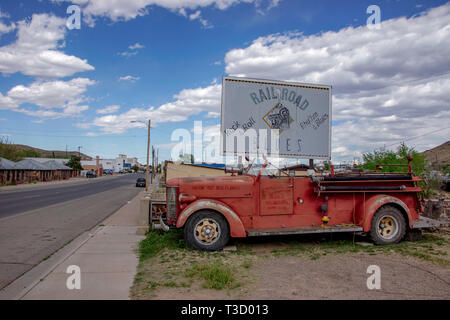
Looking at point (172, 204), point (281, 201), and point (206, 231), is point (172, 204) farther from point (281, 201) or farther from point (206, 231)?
point (281, 201)

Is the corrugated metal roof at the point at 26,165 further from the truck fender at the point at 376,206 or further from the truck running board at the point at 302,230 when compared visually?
the truck fender at the point at 376,206

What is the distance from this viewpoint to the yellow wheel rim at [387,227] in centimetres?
741

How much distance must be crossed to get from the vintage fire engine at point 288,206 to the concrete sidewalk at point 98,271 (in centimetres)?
120

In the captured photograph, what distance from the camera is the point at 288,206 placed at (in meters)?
7.20

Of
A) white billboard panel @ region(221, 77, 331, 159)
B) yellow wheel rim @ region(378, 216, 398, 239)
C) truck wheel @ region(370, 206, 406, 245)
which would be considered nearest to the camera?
truck wheel @ region(370, 206, 406, 245)

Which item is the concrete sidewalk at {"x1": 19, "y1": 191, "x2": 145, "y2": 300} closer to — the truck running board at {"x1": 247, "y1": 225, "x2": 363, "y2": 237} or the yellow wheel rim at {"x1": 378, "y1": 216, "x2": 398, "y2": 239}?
the truck running board at {"x1": 247, "y1": 225, "x2": 363, "y2": 237}

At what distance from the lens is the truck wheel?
730cm

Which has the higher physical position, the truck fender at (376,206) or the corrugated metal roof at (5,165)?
the corrugated metal roof at (5,165)

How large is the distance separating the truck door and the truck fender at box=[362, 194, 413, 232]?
5.02ft

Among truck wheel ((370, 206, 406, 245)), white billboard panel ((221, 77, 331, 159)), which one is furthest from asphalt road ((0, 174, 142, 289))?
truck wheel ((370, 206, 406, 245))

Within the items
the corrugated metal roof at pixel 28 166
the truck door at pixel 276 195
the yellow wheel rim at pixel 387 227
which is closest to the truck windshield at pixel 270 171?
the truck door at pixel 276 195

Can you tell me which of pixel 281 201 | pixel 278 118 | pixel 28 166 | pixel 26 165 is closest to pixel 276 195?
pixel 281 201
